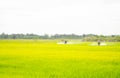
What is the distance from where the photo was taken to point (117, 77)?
964 centimetres

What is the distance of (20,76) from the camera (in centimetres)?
997

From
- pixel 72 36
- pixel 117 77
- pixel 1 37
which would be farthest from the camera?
pixel 72 36

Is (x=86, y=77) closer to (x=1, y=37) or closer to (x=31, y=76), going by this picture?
(x=31, y=76)

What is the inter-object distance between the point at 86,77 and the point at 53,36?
116184 millimetres

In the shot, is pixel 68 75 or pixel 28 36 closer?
pixel 68 75

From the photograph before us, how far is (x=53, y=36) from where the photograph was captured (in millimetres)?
125750

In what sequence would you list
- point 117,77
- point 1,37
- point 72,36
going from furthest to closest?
point 72,36 < point 1,37 < point 117,77

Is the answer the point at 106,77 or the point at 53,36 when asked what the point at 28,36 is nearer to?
the point at 53,36

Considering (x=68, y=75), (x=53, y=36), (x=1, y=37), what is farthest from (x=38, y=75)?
(x=53, y=36)

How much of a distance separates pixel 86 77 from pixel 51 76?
136cm

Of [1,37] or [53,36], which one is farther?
[53,36]

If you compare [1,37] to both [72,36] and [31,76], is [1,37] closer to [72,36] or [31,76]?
[72,36]

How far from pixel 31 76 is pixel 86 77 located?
212 cm

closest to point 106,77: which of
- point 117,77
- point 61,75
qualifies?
point 117,77
